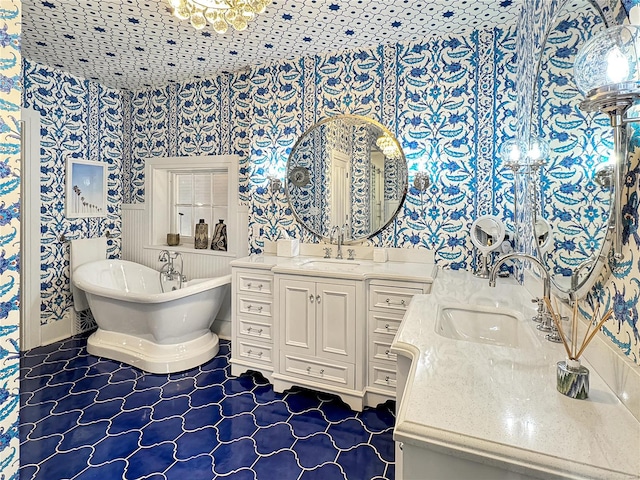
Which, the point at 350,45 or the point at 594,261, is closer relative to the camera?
the point at 594,261

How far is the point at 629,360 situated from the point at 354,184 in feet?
7.32

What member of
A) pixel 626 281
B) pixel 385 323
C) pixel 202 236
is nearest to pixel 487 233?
pixel 385 323

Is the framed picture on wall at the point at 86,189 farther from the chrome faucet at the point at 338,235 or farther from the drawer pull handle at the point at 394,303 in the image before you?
the drawer pull handle at the point at 394,303

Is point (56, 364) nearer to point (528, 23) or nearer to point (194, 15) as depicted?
point (194, 15)

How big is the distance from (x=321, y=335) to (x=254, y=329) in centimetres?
60

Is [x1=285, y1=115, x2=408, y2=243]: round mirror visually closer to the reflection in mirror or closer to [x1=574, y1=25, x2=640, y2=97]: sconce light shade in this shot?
the reflection in mirror

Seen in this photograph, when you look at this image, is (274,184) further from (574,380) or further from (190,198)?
(574,380)

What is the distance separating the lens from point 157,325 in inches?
116

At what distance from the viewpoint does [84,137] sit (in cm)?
380

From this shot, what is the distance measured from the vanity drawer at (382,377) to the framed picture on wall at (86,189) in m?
3.32

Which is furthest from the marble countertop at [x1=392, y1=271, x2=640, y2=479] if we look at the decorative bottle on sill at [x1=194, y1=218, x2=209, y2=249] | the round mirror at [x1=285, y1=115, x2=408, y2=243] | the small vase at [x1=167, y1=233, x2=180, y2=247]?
the small vase at [x1=167, y1=233, x2=180, y2=247]

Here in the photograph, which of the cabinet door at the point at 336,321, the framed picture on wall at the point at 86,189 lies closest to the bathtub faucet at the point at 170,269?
the framed picture on wall at the point at 86,189

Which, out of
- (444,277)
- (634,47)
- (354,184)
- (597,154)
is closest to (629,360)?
(597,154)

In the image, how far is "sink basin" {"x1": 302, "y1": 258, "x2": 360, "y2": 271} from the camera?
263cm
